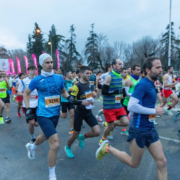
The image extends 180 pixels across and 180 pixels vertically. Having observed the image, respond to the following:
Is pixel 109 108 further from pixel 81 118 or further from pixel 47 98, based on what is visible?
pixel 47 98

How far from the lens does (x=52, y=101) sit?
2867 mm

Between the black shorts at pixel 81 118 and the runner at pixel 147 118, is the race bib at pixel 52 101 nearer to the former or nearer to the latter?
the black shorts at pixel 81 118

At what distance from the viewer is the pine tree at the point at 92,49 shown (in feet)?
142

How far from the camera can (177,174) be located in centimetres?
281

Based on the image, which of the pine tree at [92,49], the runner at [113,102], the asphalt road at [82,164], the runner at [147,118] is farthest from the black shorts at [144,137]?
the pine tree at [92,49]

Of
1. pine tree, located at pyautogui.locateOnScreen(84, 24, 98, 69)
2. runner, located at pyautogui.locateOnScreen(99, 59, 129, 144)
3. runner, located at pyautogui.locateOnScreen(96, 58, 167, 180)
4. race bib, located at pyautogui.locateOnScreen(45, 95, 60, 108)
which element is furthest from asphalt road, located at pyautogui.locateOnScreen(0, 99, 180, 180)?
pine tree, located at pyautogui.locateOnScreen(84, 24, 98, 69)

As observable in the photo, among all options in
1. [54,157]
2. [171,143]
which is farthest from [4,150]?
[171,143]

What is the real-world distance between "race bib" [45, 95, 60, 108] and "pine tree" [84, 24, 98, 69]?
40.9 m

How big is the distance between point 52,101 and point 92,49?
1654 inches

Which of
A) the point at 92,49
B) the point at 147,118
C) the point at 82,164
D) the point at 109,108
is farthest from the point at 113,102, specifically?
the point at 92,49

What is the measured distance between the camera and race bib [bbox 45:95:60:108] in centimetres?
282

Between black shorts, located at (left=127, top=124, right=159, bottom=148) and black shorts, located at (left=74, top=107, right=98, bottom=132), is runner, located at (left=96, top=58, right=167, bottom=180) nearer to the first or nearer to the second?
black shorts, located at (left=127, top=124, right=159, bottom=148)

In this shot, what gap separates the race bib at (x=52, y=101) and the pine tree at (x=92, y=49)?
40938 mm

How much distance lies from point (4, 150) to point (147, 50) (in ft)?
113
